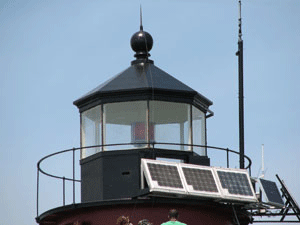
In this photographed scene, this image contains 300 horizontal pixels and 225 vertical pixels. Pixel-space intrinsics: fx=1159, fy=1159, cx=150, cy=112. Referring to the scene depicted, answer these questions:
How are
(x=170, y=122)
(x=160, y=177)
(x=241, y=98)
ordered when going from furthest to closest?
(x=241, y=98) < (x=170, y=122) < (x=160, y=177)

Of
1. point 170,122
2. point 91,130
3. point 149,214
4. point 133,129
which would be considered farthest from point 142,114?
point 149,214

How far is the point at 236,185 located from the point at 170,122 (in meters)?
2.50

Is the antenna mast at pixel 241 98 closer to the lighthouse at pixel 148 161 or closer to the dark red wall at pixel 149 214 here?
the lighthouse at pixel 148 161

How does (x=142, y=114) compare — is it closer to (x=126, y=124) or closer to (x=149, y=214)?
(x=126, y=124)

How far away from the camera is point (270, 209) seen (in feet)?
103

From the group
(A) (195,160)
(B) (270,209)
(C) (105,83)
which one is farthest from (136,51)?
(B) (270,209)

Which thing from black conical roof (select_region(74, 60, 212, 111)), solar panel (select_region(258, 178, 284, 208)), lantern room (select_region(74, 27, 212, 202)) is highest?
black conical roof (select_region(74, 60, 212, 111))

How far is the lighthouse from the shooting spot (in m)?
29.5

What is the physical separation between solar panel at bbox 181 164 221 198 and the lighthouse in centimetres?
3

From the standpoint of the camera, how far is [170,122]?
31.0 metres

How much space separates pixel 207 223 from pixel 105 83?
15.9 feet

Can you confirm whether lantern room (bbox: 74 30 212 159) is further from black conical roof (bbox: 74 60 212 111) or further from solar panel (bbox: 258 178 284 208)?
solar panel (bbox: 258 178 284 208)

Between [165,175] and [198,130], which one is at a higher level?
[198,130]

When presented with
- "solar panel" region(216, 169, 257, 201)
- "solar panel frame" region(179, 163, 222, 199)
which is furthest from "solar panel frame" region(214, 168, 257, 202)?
"solar panel frame" region(179, 163, 222, 199)
